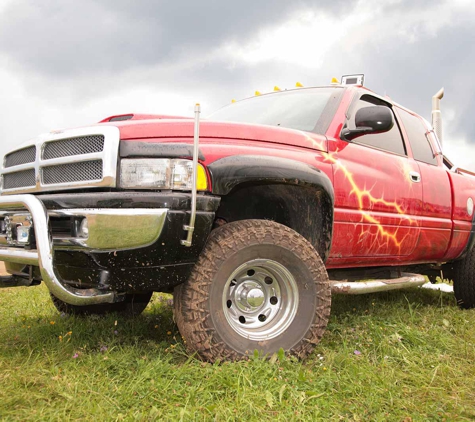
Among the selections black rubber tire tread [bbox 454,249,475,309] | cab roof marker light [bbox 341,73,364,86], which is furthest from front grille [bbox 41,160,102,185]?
black rubber tire tread [bbox 454,249,475,309]

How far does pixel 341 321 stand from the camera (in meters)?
3.75

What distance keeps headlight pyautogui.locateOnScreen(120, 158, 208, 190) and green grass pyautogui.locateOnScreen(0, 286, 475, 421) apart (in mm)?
888

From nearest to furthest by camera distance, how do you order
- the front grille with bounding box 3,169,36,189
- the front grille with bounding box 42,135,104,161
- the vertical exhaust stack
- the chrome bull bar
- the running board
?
the chrome bull bar < the front grille with bounding box 42,135,104,161 < the front grille with bounding box 3,169,36,189 < the running board < the vertical exhaust stack

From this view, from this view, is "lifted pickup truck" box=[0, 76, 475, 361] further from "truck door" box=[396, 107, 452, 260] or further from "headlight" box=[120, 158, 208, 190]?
"truck door" box=[396, 107, 452, 260]

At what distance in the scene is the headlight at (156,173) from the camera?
2.29 meters

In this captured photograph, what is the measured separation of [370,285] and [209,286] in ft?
4.71

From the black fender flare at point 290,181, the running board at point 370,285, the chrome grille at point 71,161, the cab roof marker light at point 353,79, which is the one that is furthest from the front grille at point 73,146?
the cab roof marker light at point 353,79

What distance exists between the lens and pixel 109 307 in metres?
3.82

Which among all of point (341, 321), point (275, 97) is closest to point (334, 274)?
point (341, 321)

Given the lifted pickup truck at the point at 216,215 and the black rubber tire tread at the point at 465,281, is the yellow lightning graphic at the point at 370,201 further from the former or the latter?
the black rubber tire tread at the point at 465,281

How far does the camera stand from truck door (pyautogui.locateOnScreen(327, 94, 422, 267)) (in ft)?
10.4

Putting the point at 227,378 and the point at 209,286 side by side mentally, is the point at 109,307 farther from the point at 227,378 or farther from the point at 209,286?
the point at 227,378

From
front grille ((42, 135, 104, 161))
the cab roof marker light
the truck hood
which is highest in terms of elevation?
the cab roof marker light

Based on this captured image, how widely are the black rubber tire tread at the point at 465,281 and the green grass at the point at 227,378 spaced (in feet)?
3.96
